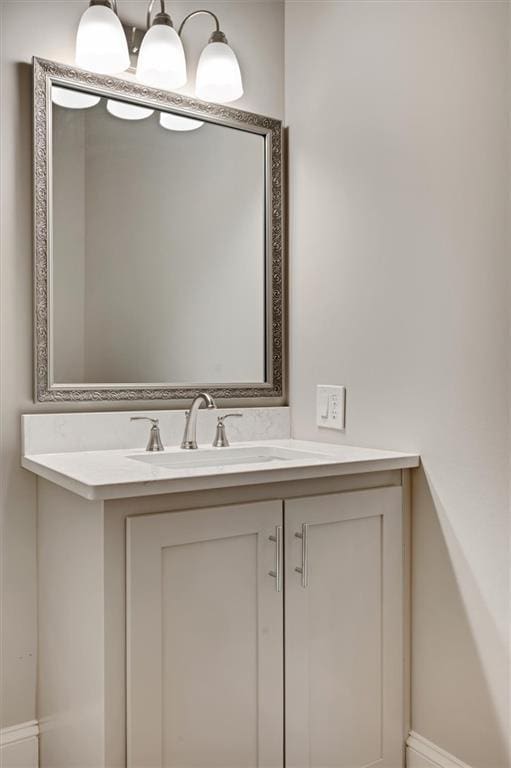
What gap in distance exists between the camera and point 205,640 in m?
1.32

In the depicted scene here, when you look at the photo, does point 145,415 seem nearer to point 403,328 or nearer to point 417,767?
point 403,328

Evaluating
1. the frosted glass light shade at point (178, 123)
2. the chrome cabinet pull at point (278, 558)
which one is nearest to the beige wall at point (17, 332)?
the frosted glass light shade at point (178, 123)

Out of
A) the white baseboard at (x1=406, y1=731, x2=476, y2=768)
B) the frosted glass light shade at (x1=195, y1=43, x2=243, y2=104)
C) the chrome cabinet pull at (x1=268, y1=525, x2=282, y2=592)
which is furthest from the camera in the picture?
the frosted glass light shade at (x1=195, y1=43, x2=243, y2=104)

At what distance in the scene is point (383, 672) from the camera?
62.2 inches

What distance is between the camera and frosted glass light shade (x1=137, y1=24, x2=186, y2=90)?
1750mm

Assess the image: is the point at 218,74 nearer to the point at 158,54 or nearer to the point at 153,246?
the point at 158,54

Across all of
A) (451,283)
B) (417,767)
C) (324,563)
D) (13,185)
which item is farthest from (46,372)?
(417,767)

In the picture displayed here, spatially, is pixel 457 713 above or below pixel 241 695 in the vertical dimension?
below

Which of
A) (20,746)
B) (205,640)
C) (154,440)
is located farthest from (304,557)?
(20,746)

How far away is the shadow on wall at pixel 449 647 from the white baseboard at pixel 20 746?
99 cm

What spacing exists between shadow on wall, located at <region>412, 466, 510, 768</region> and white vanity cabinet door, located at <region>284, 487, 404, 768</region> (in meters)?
0.06

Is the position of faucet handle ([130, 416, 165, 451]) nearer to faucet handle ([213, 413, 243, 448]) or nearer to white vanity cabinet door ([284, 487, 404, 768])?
faucet handle ([213, 413, 243, 448])

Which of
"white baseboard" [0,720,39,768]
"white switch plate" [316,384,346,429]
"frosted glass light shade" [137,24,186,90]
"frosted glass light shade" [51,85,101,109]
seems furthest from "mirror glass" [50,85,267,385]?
"white baseboard" [0,720,39,768]

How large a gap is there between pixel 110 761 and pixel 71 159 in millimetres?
1456
